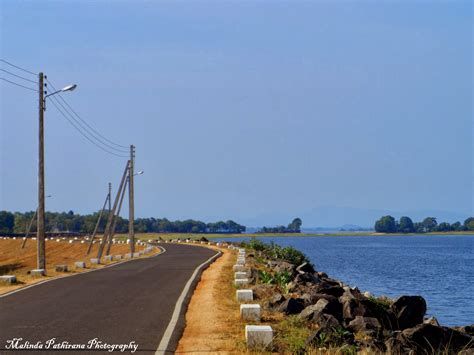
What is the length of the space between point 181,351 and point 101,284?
36.4ft

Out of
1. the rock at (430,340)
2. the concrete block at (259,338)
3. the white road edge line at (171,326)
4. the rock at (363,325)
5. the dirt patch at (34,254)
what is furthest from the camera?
the dirt patch at (34,254)

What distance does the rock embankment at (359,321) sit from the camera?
13031 mm

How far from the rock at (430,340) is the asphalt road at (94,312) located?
5639 millimetres

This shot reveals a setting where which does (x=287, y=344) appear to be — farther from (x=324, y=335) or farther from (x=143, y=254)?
(x=143, y=254)

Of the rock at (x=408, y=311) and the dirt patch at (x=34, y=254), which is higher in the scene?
the dirt patch at (x=34, y=254)

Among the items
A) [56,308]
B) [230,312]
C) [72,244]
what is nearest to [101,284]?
[56,308]

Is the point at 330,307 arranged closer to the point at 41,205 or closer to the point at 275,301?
the point at 275,301

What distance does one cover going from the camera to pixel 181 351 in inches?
432

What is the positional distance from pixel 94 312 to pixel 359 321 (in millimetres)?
6341

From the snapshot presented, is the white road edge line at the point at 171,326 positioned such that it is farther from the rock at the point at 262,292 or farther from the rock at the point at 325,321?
the rock at the point at 325,321

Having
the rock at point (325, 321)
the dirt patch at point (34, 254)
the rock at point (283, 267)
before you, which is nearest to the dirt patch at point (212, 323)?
the rock at point (325, 321)

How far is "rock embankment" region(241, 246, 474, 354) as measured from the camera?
13031 mm

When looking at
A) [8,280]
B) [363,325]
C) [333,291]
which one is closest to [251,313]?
[363,325]

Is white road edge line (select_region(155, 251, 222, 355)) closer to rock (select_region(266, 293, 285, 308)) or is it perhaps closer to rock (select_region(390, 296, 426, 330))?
rock (select_region(266, 293, 285, 308))
